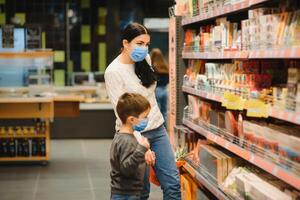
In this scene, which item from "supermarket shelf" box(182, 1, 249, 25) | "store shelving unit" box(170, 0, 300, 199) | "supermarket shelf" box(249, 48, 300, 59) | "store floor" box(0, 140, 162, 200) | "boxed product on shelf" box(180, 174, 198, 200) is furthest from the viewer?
"store floor" box(0, 140, 162, 200)

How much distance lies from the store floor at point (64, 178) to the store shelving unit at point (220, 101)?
1.30 m

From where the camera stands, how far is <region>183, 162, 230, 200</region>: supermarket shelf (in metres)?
4.55

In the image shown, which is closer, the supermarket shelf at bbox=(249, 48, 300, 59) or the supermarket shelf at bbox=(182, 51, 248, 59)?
the supermarket shelf at bbox=(249, 48, 300, 59)

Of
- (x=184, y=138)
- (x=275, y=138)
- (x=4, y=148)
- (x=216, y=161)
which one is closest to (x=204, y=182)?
(x=216, y=161)

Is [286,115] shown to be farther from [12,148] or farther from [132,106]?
[12,148]

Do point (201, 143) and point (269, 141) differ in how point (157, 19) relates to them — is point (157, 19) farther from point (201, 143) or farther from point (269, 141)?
point (269, 141)

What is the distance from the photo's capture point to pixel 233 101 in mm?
4230

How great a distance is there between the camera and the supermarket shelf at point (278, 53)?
317cm

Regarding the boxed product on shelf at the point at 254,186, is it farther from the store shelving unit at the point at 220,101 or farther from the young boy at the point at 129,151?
the young boy at the point at 129,151

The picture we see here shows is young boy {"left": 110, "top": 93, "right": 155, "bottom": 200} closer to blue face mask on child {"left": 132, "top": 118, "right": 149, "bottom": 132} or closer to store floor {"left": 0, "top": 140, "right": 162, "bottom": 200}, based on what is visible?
blue face mask on child {"left": 132, "top": 118, "right": 149, "bottom": 132}

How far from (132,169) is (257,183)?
0.88 m

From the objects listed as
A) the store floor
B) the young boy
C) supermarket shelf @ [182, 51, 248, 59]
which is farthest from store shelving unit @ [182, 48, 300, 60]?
the store floor

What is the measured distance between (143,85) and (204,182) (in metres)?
1.10

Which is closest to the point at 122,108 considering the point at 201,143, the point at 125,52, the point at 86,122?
the point at 125,52
